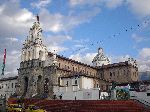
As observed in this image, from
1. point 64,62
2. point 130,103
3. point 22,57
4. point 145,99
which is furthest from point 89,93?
point 22,57

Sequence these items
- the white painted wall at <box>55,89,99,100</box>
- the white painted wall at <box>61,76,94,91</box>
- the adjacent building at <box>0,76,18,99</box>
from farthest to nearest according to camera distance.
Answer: the adjacent building at <box>0,76,18,99</box> → the white painted wall at <box>61,76,94,91</box> → the white painted wall at <box>55,89,99,100</box>

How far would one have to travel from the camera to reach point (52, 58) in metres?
65.6

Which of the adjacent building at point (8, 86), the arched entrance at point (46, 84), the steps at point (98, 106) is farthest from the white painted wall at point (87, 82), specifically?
the adjacent building at point (8, 86)

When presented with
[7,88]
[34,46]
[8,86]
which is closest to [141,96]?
[34,46]

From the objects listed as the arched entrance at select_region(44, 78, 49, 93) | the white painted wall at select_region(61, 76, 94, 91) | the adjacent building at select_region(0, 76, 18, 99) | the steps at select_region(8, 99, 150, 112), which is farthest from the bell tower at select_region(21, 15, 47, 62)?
the steps at select_region(8, 99, 150, 112)

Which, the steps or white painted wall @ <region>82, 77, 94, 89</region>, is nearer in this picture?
the steps

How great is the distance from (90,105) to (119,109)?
221 inches

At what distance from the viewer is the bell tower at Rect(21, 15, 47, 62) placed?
68812 millimetres

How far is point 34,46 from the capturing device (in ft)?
227

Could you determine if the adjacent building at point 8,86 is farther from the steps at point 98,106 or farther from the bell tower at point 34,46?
the steps at point 98,106

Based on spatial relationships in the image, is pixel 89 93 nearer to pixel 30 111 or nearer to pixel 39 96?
pixel 39 96

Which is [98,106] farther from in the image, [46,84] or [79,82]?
[46,84]

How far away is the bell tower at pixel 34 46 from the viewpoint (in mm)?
68812

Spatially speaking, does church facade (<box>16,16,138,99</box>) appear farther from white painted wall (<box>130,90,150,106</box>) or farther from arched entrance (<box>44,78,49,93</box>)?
white painted wall (<box>130,90,150,106</box>)
